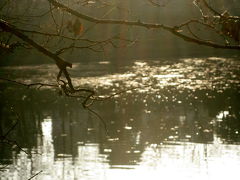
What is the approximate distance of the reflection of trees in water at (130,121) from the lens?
784 inches

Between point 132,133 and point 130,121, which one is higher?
point 130,121

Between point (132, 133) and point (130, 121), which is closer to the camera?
point (132, 133)

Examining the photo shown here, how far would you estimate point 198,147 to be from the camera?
62.1 ft

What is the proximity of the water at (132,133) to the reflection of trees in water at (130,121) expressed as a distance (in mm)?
37

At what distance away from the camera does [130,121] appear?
2320cm

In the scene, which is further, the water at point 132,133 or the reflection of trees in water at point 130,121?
the reflection of trees in water at point 130,121

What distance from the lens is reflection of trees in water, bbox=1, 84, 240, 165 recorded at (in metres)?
19.9

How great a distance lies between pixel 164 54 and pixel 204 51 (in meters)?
4.61

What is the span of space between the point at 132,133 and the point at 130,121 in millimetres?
1792

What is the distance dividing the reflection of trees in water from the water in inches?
1.4

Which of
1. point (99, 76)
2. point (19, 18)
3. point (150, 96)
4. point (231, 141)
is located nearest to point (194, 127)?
point (231, 141)

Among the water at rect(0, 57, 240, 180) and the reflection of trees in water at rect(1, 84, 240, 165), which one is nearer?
the water at rect(0, 57, 240, 180)

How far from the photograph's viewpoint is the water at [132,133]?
17.1m

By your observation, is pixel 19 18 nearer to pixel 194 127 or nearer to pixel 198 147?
pixel 198 147
